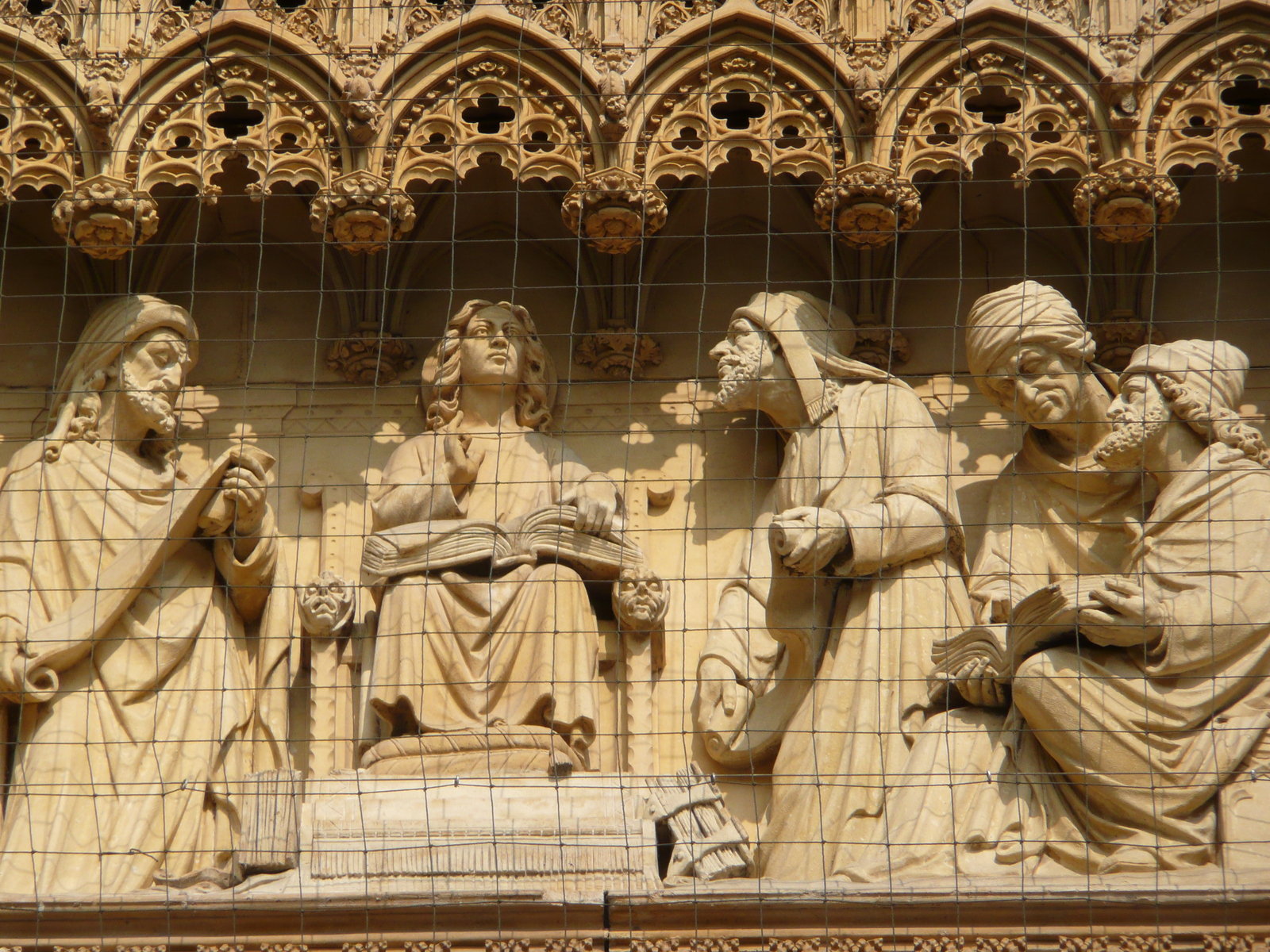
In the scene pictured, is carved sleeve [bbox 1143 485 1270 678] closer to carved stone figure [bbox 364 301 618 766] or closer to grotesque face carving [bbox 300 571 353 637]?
carved stone figure [bbox 364 301 618 766]

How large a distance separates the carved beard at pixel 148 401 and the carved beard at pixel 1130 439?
292 centimetres

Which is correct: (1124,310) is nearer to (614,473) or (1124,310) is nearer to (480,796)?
(614,473)

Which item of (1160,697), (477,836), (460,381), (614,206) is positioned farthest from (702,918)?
(614,206)

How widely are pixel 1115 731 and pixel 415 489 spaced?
7.61ft

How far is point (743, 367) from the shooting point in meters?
8.61

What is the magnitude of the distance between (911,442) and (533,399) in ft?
4.19

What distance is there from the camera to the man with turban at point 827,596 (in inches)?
309

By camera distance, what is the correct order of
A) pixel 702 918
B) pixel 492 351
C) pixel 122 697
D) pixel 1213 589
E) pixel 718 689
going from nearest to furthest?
pixel 702 918 < pixel 1213 589 < pixel 122 697 < pixel 718 689 < pixel 492 351

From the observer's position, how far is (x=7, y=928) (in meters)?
7.38

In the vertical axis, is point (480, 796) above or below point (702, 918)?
above

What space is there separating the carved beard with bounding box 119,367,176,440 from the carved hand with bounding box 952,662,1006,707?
2.63 m

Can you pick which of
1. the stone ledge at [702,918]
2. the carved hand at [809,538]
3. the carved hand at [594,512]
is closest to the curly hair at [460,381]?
the carved hand at [594,512]

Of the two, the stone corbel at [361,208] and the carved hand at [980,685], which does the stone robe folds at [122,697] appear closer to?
the stone corbel at [361,208]

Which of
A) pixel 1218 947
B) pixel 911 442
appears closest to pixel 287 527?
pixel 911 442
